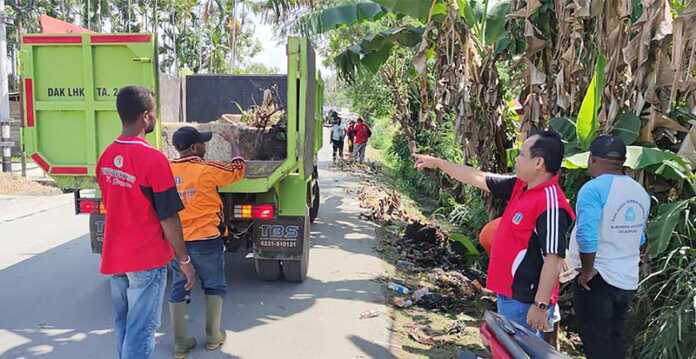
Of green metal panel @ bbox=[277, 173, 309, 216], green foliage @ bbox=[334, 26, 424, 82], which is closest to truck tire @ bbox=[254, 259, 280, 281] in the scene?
green metal panel @ bbox=[277, 173, 309, 216]

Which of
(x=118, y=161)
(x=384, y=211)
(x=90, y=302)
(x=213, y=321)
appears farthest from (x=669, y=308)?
(x=384, y=211)

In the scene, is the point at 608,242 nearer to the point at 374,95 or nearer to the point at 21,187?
the point at 21,187

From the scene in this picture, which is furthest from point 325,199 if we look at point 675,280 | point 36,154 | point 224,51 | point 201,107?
point 224,51

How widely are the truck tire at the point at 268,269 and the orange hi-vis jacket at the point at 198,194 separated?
5.36 feet

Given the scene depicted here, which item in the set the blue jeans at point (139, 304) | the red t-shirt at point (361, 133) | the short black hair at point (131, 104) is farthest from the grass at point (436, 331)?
the red t-shirt at point (361, 133)

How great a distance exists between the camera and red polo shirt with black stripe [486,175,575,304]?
270 centimetres

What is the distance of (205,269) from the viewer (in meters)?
4.13

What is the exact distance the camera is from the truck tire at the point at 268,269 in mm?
5777

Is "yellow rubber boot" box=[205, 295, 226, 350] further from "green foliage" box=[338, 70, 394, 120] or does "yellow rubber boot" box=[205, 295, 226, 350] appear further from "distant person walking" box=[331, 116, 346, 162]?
"distant person walking" box=[331, 116, 346, 162]

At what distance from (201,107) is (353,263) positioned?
3.31 metres

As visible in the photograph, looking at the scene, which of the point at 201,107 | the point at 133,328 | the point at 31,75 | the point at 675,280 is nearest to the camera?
the point at 133,328

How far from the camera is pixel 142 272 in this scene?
3.10 metres

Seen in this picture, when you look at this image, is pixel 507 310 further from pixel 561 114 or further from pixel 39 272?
pixel 39 272

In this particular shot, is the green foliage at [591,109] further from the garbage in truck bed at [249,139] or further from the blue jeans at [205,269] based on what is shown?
the blue jeans at [205,269]
